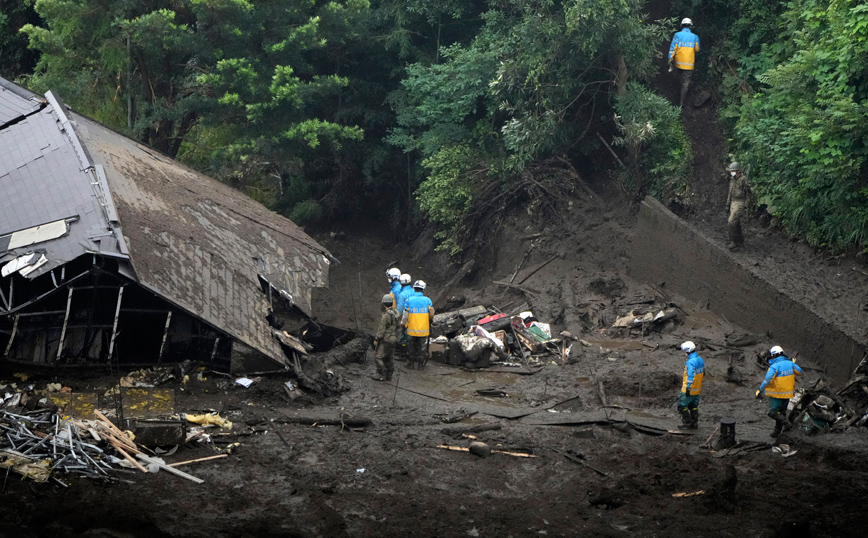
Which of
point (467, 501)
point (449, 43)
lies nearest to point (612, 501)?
point (467, 501)

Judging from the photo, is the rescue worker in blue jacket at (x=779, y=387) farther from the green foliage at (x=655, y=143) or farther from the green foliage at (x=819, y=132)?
the green foliage at (x=655, y=143)

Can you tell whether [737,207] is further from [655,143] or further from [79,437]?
[79,437]

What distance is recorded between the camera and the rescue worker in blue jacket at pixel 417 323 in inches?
643

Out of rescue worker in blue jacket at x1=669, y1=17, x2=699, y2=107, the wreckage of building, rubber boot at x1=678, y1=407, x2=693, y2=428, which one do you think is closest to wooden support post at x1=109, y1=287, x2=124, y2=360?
the wreckage of building

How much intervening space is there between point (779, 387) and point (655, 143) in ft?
31.2

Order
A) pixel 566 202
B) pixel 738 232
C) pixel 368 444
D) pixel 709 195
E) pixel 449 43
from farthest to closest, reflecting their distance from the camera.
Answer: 1. pixel 449 43
2. pixel 566 202
3. pixel 709 195
4. pixel 738 232
5. pixel 368 444

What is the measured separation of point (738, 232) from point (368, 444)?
953 cm

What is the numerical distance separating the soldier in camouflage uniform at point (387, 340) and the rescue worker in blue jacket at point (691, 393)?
200 inches

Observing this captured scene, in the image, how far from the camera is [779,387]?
1287cm

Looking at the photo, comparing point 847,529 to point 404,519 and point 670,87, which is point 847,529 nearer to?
point 404,519

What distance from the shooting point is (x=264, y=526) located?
948 cm

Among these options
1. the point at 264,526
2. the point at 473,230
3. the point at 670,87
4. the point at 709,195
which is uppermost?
the point at 670,87

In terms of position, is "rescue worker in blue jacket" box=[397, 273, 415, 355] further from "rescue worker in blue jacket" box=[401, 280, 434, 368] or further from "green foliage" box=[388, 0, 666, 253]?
"green foliage" box=[388, 0, 666, 253]

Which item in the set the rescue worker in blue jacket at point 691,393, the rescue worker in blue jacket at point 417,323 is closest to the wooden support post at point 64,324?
the rescue worker in blue jacket at point 417,323
